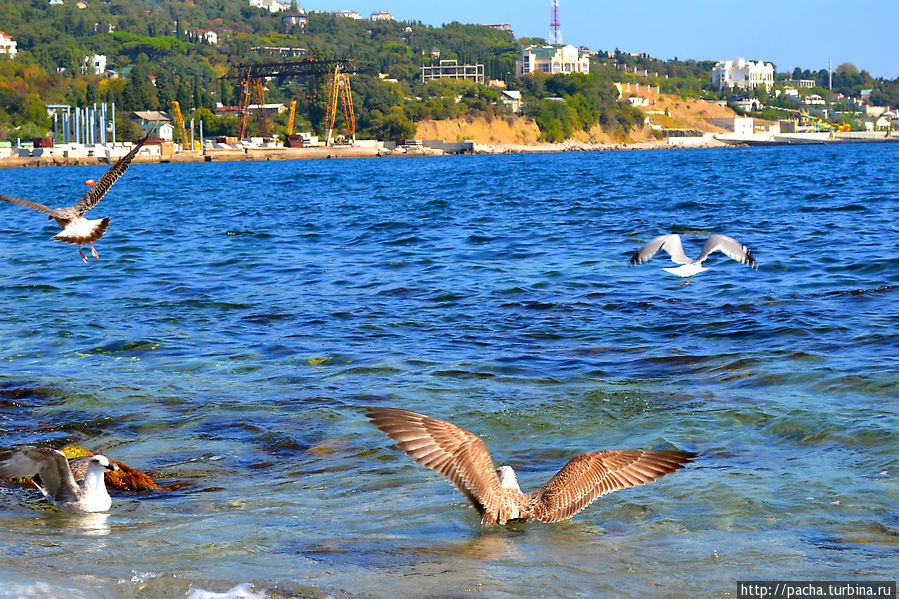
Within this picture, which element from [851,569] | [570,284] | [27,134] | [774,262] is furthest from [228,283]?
[27,134]

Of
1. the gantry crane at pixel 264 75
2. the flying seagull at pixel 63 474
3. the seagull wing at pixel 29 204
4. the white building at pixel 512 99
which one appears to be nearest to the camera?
the flying seagull at pixel 63 474

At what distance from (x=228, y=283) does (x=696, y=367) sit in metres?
8.64

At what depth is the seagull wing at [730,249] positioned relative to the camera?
9.08m

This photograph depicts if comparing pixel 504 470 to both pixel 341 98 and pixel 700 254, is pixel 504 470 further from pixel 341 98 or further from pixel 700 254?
pixel 341 98

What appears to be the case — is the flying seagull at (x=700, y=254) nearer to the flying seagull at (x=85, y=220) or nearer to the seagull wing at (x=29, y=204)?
the flying seagull at (x=85, y=220)

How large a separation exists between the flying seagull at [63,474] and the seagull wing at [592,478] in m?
2.51

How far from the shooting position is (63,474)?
571 cm

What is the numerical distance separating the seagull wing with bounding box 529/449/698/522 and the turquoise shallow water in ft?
0.59

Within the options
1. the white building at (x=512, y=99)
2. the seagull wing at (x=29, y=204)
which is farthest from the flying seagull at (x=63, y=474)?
the white building at (x=512, y=99)

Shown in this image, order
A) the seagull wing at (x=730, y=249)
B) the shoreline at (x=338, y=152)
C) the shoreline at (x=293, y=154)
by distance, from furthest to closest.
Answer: the shoreline at (x=338, y=152)
the shoreline at (x=293, y=154)
the seagull wing at (x=730, y=249)

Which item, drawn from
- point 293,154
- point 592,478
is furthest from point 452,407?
point 293,154

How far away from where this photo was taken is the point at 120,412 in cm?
800

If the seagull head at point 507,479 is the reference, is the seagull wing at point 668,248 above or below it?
above

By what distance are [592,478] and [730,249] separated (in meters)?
4.75
